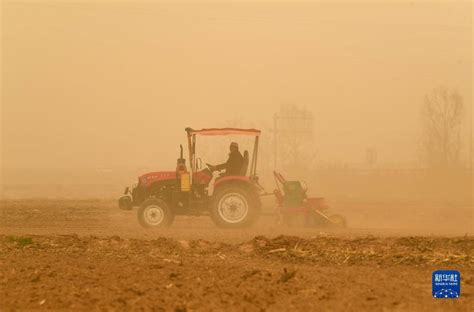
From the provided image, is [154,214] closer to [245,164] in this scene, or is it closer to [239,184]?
[239,184]

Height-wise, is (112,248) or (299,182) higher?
(299,182)

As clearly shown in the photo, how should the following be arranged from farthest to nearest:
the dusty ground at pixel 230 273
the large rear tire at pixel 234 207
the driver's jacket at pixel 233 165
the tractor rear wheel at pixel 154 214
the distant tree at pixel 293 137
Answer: the distant tree at pixel 293 137 < the driver's jacket at pixel 233 165 < the tractor rear wheel at pixel 154 214 < the large rear tire at pixel 234 207 < the dusty ground at pixel 230 273

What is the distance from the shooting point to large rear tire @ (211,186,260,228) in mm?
13547

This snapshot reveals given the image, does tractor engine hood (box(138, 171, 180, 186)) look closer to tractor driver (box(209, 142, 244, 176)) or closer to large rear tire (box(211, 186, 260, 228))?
tractor driver (box(209, 142, 244, 176))

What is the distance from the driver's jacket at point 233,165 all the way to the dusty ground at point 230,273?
305 cm

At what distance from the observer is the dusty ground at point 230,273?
6.23 meters

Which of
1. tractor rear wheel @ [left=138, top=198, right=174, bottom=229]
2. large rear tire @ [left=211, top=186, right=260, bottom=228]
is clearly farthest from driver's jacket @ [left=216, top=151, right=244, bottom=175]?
tractor rear wheel @ [left=138, top=198, right=174, bottom=229]

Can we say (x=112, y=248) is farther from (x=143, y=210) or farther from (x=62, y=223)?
(x=62, y=223)

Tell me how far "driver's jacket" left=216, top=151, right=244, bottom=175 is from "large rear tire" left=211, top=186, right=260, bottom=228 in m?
0.42

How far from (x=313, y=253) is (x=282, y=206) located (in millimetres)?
5784

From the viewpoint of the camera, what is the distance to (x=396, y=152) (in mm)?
97812

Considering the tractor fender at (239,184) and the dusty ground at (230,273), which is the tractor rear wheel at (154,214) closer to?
the tractor fender at (239,184)

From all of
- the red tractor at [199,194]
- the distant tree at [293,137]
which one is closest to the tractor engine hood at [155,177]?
the red tractor at [199,194]

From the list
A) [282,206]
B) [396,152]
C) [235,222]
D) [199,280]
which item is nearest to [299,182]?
[282,206]
